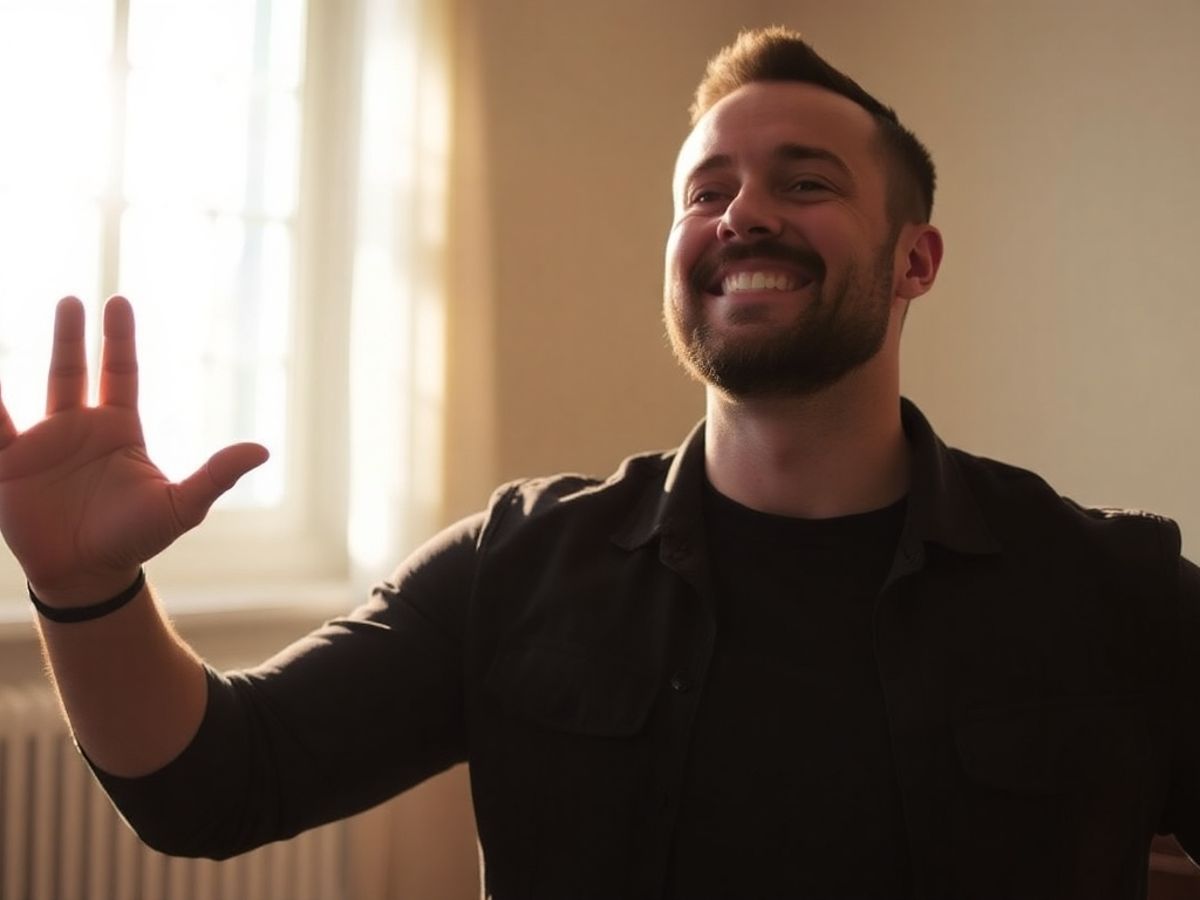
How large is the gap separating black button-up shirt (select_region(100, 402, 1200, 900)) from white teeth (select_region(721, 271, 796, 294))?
0.24m

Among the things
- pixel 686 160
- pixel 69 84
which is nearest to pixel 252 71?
pixel 69 84

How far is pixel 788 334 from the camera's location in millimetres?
1312

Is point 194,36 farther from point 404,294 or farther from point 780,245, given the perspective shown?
point 780,245

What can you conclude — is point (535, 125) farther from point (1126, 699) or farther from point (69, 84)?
point (1126, 699)

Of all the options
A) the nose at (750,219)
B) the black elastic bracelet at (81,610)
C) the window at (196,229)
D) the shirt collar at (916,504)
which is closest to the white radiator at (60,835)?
the window at (196,229)

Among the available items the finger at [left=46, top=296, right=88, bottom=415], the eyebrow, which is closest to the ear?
the eyebrow

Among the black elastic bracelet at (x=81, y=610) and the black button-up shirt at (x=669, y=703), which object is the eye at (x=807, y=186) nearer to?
the black button-up shirt at (x=669, y=703)

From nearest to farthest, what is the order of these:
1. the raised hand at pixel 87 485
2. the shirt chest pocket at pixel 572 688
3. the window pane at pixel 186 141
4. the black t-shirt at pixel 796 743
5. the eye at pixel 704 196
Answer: the raised hand at pixel 87 485
the black t-shirt at pixel 796 743
the shirt chest pocket at pixel 572 688
the eye at pixel 704 196
the window pane at pixel 186 141

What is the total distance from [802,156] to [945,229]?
49.4 inches

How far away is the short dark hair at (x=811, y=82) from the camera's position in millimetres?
1483

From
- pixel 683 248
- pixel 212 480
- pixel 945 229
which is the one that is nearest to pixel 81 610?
pixel 212 480

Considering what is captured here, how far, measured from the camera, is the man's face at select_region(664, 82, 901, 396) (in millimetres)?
1316

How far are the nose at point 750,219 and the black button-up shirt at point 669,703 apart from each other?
0.31 meters

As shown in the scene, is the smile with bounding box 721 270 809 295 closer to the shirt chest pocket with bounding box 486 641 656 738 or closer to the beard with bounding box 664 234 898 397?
the beard with bounding box 664 234 898 397
